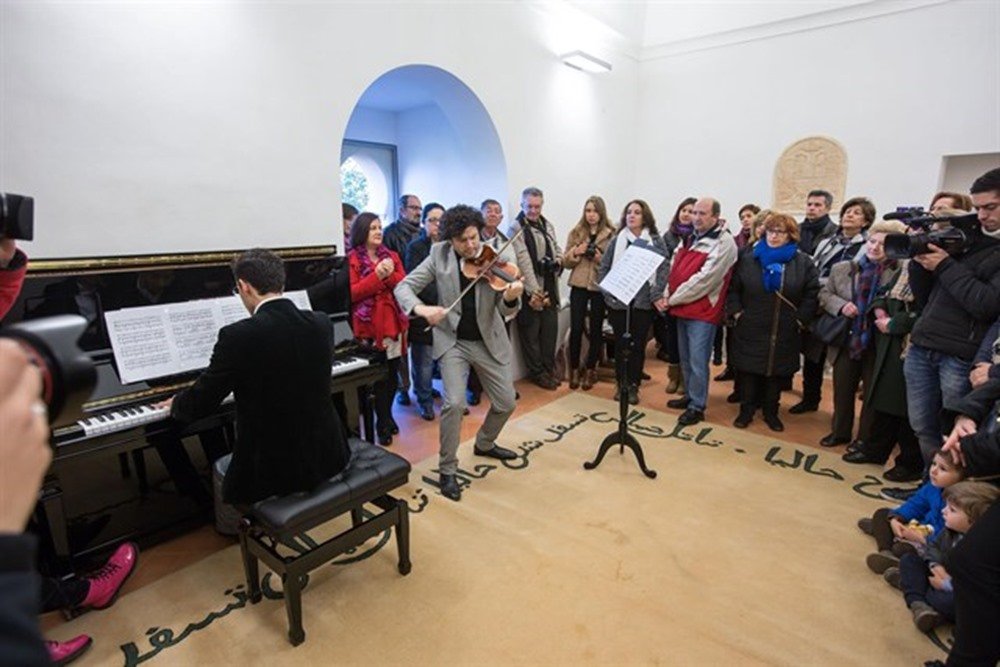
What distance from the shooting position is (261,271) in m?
1.79

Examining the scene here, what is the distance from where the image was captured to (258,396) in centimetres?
172

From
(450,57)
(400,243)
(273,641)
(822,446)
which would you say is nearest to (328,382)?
(273,641)

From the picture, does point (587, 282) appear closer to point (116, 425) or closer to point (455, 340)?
point (455, 340)

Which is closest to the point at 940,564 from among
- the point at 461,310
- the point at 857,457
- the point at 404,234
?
the point at 857,457

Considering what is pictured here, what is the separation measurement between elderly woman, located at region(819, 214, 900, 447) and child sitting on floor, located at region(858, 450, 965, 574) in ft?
3.63

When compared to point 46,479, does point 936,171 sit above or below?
above

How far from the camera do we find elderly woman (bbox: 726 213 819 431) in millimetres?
3391

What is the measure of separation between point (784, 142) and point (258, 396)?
→ 516cm

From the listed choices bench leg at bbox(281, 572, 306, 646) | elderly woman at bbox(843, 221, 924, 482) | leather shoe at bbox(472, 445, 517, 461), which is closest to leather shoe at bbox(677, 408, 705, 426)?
elderly woman at bbox(843, 221, 924, 482)

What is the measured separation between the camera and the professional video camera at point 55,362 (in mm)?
591

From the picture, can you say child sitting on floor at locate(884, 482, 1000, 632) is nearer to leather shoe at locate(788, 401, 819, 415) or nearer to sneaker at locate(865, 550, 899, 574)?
sneaker at locate(865, 550, 899, 574)

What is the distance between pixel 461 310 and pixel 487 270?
0.79 ft

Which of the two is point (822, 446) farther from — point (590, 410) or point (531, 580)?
point (531, 580)

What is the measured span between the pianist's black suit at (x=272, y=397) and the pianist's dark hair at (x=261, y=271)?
0.07 meters
